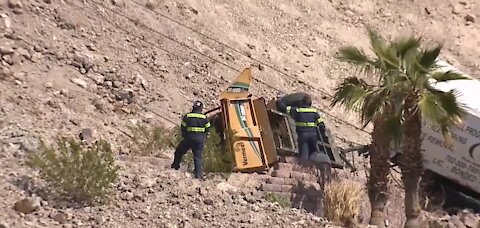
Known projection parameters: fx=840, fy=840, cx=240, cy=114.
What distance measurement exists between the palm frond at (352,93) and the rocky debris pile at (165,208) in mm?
1683

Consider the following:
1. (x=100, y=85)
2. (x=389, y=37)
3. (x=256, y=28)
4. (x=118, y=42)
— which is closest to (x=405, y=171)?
(x=100, y=85)

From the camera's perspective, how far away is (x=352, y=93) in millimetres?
11609

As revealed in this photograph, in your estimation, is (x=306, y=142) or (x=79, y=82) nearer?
(x=306, y=142)

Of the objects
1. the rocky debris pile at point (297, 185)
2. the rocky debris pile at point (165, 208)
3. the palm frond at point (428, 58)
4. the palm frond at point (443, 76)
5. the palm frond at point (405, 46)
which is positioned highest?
the palm frond at point (405, 46)

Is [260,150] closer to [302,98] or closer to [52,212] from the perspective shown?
[302,98]

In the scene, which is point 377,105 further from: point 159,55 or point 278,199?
point 159,55

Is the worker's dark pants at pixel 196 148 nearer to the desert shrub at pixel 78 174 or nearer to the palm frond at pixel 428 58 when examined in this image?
the desert shrub at pixel 78 174

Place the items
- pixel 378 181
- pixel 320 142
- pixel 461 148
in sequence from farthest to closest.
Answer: pixel 461 148 < pixel 320 142 < pixel 378 181

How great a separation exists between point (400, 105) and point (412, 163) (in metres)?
0.85

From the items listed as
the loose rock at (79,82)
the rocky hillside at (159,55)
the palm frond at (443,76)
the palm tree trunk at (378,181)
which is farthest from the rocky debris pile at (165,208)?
the loose rock at (79,82)

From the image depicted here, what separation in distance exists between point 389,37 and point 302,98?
12.3 m

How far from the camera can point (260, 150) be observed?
41.7 feet

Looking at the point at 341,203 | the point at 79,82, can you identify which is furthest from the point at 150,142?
the point at 341,203

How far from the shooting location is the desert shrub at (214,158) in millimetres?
12380
